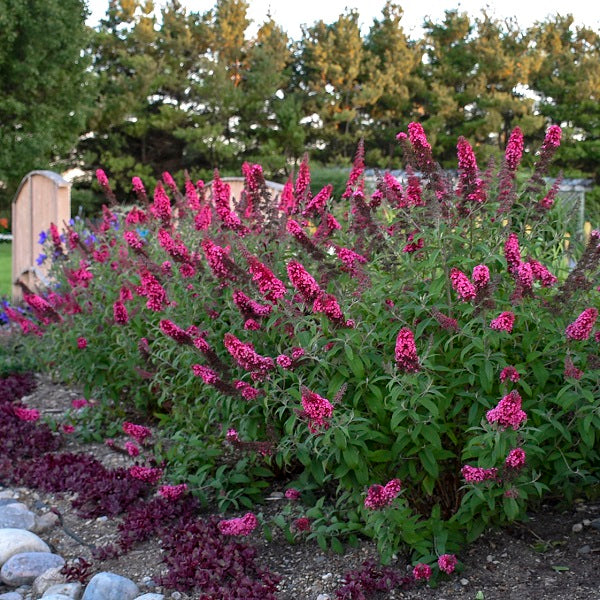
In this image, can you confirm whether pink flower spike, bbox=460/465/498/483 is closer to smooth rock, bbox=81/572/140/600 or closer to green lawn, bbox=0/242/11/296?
smooth rock, bbox=81/572/140/600

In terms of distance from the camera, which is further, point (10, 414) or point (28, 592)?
point (10, 414)

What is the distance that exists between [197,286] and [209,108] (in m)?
25.5

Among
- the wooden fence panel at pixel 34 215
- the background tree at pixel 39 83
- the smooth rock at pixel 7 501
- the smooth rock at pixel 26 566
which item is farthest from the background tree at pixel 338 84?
the smooth rock at pixel 26 566

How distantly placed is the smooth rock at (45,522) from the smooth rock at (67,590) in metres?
0.68

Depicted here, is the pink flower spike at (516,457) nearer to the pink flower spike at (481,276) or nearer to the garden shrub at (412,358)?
the garden shrub at (412,358)

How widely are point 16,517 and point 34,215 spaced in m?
6.36

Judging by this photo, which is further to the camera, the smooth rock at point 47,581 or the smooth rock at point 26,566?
the smooth rock at point 26,566

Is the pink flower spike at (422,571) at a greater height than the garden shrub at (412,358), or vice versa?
the garden shrub at (412,358)

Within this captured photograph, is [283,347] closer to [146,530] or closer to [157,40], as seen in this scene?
[146,530]

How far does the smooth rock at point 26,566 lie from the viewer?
348 cm

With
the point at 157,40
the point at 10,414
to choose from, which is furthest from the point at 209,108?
the point at 10,414

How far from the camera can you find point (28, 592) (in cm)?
341

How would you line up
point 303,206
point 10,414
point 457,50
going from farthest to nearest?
point 457,50, point 10,414, point 303,206

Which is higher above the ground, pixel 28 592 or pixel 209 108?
pixel 209 108
